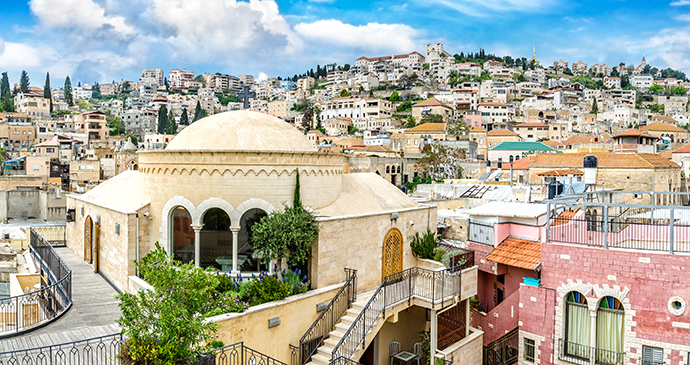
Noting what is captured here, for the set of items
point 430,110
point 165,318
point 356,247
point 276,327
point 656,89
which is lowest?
point 276,327

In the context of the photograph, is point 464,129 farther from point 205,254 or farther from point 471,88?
point 205,254

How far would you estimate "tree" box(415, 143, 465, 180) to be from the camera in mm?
66812

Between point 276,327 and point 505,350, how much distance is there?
27.7 feet

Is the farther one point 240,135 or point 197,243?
point 240,135

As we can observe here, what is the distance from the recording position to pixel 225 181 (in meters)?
12.6

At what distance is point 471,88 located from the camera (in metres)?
126

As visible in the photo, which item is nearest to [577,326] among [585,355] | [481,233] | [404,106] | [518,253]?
[585,355]

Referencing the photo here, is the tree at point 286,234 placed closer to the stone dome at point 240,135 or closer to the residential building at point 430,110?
the stone dome at point 240,135

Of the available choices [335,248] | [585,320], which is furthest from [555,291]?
[335,248]

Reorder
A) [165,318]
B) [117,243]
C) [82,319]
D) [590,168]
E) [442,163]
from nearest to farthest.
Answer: [165,318], [82,319], [117,243], [590,168], [442,163]

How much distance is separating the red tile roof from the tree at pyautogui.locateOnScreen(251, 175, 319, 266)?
7.03 metres

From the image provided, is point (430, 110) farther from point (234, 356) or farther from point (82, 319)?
point (234, 356)

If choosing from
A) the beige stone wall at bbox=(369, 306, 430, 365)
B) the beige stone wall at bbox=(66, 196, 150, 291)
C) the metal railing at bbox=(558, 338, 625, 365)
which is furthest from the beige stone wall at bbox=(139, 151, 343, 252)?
the metal railing at bbox=(558, 338, 625, 365)

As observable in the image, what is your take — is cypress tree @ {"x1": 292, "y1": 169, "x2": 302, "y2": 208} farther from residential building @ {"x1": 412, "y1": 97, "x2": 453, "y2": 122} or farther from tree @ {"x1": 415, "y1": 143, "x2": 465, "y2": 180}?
residential building @ {"x1": 412, "y1": 97, "x2": 453, "y2": 122}
